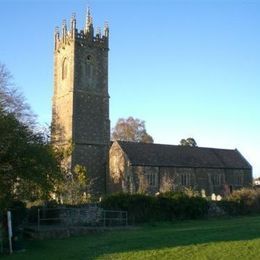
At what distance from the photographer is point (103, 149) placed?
63.7 m

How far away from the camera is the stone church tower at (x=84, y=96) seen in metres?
62.1

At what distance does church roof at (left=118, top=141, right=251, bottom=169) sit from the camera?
59.9 meters

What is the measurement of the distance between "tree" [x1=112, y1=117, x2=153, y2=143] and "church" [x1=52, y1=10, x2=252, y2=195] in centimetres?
1771

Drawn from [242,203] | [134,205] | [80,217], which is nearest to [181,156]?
[242,203]

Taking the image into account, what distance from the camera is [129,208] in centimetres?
3816

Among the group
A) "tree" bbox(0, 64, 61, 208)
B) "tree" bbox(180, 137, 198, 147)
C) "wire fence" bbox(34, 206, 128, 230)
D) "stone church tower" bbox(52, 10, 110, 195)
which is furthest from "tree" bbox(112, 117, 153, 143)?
"tree" bbox(0, 64, 61, 208)

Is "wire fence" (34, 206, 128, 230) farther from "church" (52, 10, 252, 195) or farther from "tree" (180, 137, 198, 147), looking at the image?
"tree" (180, 137, 198, 147)

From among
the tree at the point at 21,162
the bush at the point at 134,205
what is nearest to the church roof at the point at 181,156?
the bush at the point at 134,205

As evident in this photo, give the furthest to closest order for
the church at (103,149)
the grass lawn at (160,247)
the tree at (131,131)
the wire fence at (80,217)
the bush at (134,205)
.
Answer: the tree at (131,131) < the church at (103,149) < the bush at (134,205) < the wire fence at (80,217) < the grass lawn at (160,247)

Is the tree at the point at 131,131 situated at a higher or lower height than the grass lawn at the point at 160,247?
higher

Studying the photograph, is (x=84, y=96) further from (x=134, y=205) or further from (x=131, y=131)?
(x=134, y=205)

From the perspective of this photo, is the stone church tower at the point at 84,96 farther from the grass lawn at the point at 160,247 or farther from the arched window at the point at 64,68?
the grass lawn at the point at 160,247

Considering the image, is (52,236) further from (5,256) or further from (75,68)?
(75,68)

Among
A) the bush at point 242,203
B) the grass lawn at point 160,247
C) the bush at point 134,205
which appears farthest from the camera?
the bush at point 242,203
